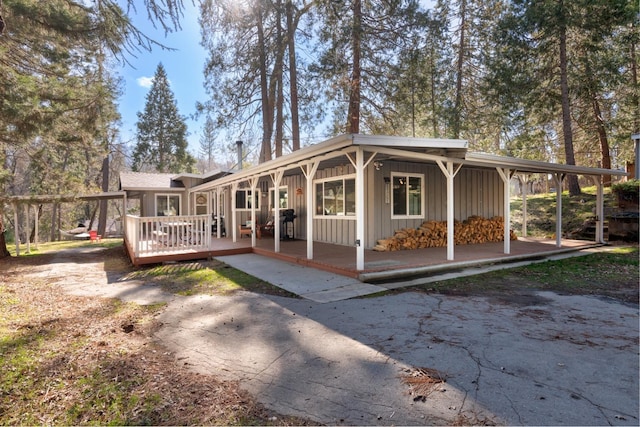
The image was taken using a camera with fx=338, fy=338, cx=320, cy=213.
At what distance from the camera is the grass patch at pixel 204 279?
563cm

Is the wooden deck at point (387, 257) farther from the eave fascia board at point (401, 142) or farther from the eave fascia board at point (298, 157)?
the eave fascia board at point (401, 142)

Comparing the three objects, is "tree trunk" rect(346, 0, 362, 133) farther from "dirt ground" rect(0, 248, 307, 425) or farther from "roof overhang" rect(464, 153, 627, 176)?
"dirt ground" rect(0, 248, 307, 425)

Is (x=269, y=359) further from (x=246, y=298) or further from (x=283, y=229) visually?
(x=283, y=229)

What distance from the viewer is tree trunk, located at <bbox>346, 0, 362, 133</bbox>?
11.5 metres

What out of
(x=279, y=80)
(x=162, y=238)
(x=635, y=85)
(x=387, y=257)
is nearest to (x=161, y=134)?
(x=279, y=80)

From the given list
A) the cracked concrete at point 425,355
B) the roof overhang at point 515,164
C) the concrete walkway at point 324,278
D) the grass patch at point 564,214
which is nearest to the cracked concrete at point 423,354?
the cracked concrete at point 425,355

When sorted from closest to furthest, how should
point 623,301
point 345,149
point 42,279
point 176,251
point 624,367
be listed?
point 624,367 < point 623,301 < point 345,149 < point 42,279 < point 176,251

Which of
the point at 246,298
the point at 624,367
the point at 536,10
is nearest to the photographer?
the point at 624,367

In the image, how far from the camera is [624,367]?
2.66m

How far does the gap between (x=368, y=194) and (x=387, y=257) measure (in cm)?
194

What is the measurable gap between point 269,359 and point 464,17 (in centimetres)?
1641

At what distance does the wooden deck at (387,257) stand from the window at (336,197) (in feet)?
3.35

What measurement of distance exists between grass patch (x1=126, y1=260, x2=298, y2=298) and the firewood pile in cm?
367

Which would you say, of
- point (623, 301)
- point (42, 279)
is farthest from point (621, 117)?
point (42, 279)
